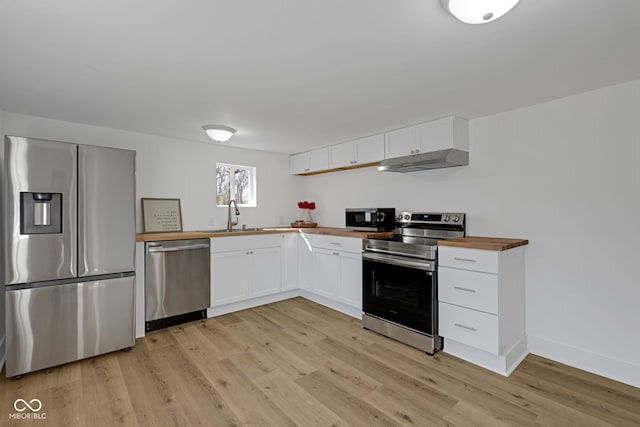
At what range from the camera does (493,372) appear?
2.34m

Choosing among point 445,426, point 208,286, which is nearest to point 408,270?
point 445,426

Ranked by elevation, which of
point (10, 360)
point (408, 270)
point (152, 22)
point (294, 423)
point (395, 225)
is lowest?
point (294, 423)

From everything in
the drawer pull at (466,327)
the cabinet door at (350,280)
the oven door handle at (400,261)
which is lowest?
the drawer pull at (466,327)

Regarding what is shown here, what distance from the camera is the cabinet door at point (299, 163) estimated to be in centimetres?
462

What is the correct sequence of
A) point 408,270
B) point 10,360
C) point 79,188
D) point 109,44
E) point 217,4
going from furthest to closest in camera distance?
point 408,270 < point 79,188 < point 10,360 < point 109,44 < point 217,4

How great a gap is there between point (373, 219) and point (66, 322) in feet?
10.00

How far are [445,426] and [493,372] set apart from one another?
2.78 feet

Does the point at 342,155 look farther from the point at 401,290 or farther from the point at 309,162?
the point at 401,290

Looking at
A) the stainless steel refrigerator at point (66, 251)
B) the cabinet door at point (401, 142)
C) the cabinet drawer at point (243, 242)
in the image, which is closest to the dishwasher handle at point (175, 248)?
the cabinet drawer at point (243, 242)

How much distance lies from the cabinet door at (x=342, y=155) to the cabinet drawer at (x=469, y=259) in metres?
1.72

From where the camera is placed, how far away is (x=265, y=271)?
3910 millimetres

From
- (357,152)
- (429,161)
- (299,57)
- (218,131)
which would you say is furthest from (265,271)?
(299,57)

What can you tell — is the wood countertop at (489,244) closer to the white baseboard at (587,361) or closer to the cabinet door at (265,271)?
the white baseboard at (587,361)

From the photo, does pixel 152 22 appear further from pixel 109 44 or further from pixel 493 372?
pixel 493 372
